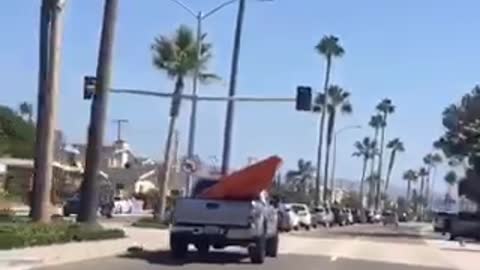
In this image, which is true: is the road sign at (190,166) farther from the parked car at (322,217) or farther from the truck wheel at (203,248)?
the parked car at (322,217)

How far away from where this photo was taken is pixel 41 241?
97.6ft

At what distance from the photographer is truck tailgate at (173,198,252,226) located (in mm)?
30734

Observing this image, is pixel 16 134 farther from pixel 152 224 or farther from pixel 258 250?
pixel 258 250

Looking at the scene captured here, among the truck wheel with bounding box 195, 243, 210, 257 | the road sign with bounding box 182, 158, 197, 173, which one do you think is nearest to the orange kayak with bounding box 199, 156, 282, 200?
the truck wheel with bounding box 195, 243, 210, 257

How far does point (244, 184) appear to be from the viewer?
107ft

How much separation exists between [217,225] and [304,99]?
2191 centimetres

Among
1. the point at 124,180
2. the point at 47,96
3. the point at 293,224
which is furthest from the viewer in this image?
the point at 124,180

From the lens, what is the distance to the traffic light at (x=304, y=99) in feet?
170

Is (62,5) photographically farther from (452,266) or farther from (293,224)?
(293,224)

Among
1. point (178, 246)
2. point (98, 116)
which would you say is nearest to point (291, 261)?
point (178, 246)

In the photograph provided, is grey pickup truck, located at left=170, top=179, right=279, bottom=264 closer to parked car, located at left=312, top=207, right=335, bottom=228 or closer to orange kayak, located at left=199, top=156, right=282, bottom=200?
orange kayak, located at left=199, top=156, right=282, bottom=200

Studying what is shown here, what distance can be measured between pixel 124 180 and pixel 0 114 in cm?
3335

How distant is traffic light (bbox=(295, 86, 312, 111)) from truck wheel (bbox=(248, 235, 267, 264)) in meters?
21.0

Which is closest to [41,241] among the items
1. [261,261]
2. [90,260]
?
[90,260]
